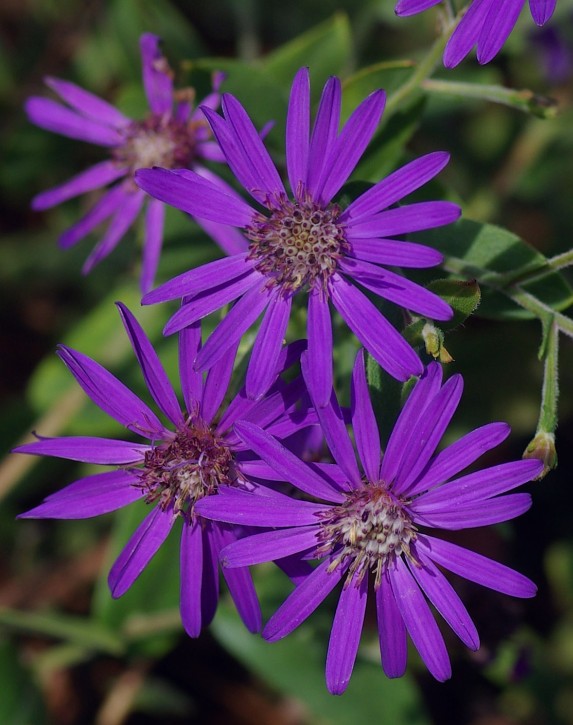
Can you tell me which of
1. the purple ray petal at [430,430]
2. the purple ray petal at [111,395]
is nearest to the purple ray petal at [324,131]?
the purple ray petal at [430,430]

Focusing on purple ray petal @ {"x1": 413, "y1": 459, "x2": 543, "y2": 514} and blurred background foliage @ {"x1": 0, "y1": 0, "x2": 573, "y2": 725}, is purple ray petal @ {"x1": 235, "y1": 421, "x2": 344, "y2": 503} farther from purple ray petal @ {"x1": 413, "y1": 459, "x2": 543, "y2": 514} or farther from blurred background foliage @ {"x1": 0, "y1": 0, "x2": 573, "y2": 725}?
blurred background foliage @ {"x1": 0, "y1": 0, "x2": 573, "y2": 725}

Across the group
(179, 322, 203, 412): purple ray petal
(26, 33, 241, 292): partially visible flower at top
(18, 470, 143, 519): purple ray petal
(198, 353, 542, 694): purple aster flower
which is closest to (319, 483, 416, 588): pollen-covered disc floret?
(198, 353, 542, 694): purple aster flower

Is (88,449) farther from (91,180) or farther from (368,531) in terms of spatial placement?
(91,180)

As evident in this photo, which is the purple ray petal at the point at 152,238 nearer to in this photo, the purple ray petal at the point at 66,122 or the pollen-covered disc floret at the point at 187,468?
the purple ray petal at the point at 66,122

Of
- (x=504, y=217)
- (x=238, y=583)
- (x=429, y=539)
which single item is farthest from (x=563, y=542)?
(x=238, y=583)

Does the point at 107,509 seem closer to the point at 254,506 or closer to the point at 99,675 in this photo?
the point at 254,506

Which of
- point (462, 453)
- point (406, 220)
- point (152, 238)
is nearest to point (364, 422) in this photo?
point (462, 453)
